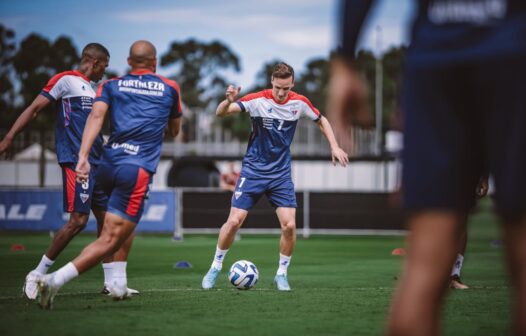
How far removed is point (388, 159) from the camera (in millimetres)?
43500

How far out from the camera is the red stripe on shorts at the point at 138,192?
24.7 ft

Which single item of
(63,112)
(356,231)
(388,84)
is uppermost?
(388,84)

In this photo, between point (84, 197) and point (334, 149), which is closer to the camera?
point (84, 197)

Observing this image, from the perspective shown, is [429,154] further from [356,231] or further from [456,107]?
[356,231]

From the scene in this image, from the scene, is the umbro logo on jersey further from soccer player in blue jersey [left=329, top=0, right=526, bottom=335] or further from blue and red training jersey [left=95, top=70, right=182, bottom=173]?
soccer player in blue jersey [left=329, top=0, right=526, bottom=335]

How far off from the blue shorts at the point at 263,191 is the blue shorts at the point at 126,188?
8.44ft

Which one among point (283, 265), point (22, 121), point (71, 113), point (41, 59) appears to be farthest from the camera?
point (41, 59)

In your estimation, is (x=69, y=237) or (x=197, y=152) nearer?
(x=69, y=237)

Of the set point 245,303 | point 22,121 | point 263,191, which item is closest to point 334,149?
point 263,191

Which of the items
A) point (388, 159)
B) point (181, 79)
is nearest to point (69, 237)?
point (388, 159)

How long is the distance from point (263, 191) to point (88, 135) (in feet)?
10.6

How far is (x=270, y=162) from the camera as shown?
10.3 metres

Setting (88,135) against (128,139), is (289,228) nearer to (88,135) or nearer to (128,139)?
(128,139)

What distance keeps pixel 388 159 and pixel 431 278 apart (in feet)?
134
